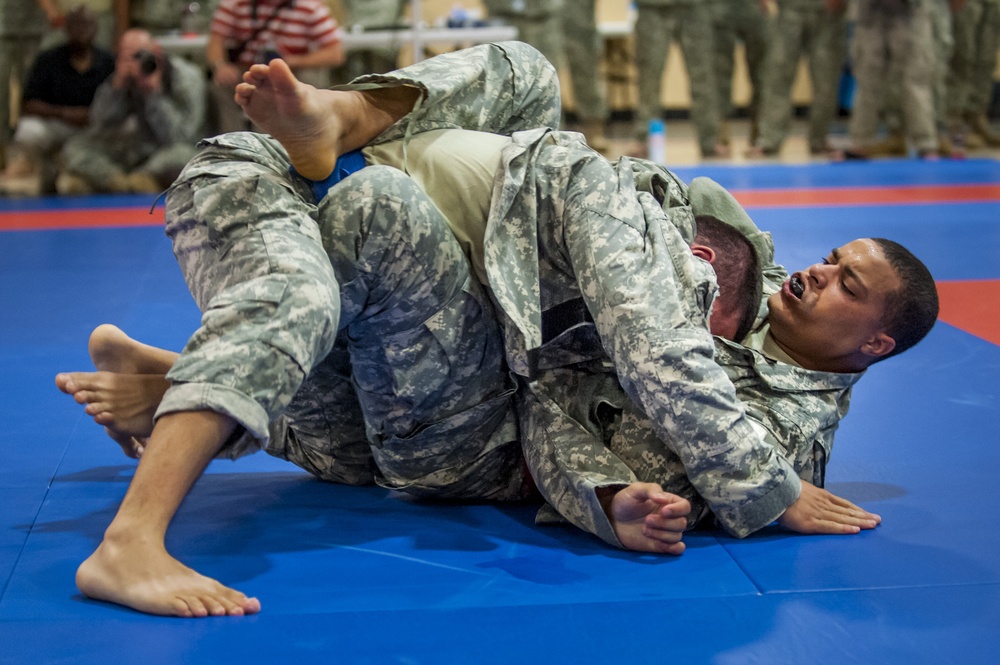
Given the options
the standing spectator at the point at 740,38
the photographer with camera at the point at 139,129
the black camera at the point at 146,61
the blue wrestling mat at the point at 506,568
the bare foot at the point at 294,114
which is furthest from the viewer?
the standing spectator at the point at 740,38

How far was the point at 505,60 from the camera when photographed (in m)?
2.59

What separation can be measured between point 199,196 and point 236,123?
6256 millimetres

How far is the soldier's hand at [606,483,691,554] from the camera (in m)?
2.10

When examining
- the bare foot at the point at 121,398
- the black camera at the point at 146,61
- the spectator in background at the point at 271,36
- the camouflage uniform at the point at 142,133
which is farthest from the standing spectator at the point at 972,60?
the bare foot at the point at 121,398

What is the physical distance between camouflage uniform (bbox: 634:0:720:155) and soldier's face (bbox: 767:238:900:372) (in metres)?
6.24

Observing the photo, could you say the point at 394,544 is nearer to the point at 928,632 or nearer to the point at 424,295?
the point at 424,295

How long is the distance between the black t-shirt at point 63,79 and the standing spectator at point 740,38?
14.9ft

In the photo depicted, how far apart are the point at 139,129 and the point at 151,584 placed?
6279 millimetres

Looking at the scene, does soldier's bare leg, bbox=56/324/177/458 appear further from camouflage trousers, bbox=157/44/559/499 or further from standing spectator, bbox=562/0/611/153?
standing spectator, bbox=562/0/611/153

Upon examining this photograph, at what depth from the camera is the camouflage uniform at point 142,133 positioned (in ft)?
24.4

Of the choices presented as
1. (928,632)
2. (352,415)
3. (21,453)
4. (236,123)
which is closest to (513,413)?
(352,415)

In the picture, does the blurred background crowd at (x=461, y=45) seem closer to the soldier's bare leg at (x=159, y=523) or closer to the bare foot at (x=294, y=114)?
the bare foot at (x=294, y=114)

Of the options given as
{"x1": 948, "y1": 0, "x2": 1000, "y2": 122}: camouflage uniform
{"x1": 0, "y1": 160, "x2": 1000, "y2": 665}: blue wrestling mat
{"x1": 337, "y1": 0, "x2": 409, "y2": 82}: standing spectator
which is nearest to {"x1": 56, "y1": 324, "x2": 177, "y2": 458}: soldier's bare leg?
{"x1": 0, "y1": 160, "x2": 1000, "y2": 665}: blue wrestling mat

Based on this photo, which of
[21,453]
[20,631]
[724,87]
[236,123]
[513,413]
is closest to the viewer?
[20,631]
